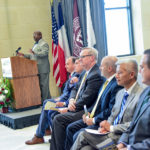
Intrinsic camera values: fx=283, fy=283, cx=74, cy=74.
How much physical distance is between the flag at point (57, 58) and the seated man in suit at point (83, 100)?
3.61 metres


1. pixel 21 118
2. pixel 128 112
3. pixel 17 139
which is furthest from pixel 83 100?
pixel 21 118

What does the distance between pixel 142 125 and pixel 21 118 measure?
12.3 feet

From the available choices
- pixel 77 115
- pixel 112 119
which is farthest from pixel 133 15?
pixel 112 119

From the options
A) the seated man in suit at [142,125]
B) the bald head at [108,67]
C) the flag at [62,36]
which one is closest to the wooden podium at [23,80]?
the flag at [62,36]

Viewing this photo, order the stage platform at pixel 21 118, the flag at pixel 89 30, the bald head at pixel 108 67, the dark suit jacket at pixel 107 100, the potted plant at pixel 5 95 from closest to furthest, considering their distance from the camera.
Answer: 1. the dark suit jacket at pixel 107 100
2. the bald head at pixel 108 67
3. the stage platform at pixel 21 118
4. the potted plant at pixel 5 95
5. the flag at pixel 89 30

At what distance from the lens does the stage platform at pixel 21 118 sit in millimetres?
5441

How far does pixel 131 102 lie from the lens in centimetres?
252

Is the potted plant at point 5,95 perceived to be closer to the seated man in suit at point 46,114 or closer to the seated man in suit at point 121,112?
the seated man in suit at point 46,114

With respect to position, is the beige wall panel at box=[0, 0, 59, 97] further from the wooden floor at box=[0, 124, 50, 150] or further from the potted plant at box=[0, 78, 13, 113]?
the wooden floor at box=[0, 124, 50, 150]

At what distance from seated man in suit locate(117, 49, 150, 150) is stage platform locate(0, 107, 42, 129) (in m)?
3.51

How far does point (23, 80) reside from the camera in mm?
6035

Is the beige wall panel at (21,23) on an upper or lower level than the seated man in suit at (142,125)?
upper

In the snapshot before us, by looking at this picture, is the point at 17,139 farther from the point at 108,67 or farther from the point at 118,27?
the point at 118,27

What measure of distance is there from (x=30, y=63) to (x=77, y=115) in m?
2.86
